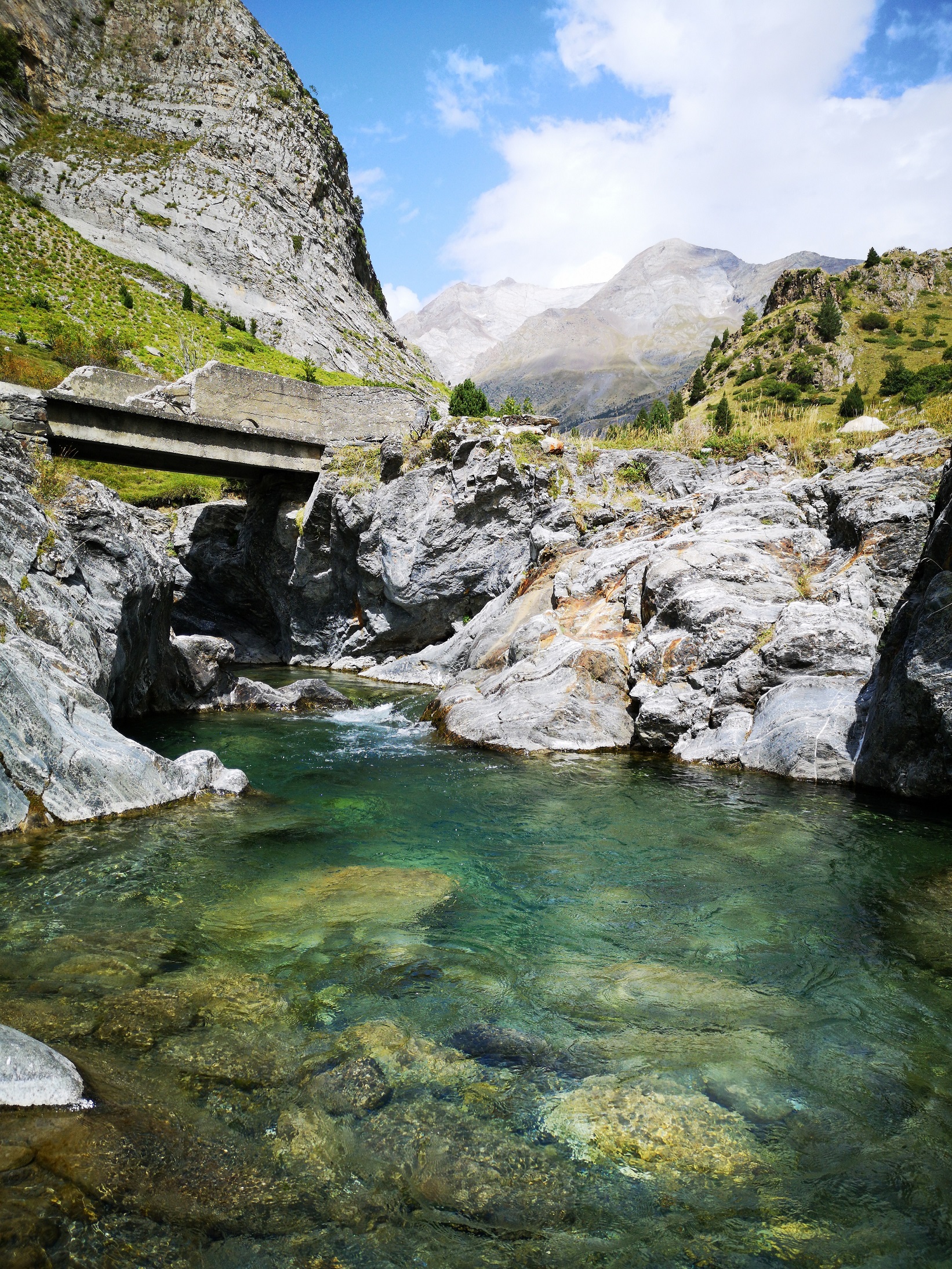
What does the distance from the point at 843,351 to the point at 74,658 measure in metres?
69.1

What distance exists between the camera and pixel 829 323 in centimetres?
6300

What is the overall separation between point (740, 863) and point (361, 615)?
68.9 feet

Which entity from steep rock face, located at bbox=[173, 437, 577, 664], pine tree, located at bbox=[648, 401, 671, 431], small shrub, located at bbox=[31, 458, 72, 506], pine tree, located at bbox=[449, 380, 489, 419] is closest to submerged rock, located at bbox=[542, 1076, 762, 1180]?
small shrub, located at bbox=[31, 458, 72, 506]

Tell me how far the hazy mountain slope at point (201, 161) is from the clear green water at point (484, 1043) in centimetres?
Answer: 5706

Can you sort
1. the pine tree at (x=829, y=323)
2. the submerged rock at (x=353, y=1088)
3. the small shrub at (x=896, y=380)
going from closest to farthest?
the submerged rock at (x=353, y=1088) < the small shrub at (x=896, y=380) < the pine tree at (x=829, y=323)

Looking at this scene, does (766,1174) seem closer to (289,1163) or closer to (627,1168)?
(627,1168)

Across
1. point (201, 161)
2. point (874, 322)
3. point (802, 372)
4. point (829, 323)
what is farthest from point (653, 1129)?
point (201, 161)

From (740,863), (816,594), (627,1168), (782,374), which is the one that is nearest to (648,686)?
(816,594)

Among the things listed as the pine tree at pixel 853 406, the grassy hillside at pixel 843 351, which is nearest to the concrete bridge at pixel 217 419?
the grassy hillside at pixel 843 351

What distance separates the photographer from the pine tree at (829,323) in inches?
2486

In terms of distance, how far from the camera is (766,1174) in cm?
307

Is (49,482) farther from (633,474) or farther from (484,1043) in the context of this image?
(633,474)

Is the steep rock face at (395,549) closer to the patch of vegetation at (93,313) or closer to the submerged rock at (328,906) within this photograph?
the patch of vegetation at (93,313)

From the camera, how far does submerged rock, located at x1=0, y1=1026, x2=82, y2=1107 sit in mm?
2986
